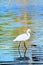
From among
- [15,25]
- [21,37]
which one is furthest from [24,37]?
[15,25]

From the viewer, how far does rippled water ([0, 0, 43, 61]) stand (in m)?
2.19

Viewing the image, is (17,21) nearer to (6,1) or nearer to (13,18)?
(13,18)

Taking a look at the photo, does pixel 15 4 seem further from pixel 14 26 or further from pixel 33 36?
pixel 33 36

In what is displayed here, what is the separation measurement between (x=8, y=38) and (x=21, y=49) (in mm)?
176

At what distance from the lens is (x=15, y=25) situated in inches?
86.7

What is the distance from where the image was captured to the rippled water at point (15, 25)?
2.19 meters

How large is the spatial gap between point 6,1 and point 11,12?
0.41 ft

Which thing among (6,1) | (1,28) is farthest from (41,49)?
(6,1)

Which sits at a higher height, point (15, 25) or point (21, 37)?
point (15, 25)

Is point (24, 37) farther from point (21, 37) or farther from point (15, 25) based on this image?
point (15, 25)

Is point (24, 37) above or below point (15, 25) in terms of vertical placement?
below

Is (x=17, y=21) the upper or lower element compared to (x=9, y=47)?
upper

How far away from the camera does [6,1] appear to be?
2.20 meters

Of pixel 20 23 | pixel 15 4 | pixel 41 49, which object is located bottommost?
pixel 41 49
